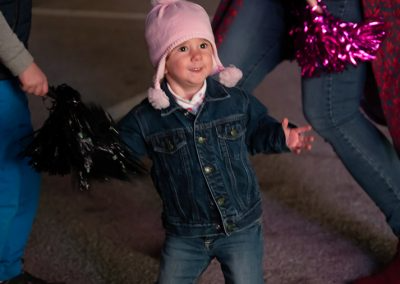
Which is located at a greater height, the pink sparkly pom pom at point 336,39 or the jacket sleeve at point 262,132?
the pink sparkly pom pom at point 336,39

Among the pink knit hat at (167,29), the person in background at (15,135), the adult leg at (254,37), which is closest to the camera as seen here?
the pink knit hat at (167,29)

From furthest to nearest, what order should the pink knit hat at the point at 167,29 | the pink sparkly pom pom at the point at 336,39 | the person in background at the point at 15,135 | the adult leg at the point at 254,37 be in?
the adult leg at the point at 254,37 < the pink sparkly pom pom at the point at 336,39 < the person in background at the point at 15,135 < the pink knit hat at the point at 167,29

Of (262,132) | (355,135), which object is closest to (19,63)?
(262,132)

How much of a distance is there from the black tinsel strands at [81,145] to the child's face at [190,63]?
0.54 ft

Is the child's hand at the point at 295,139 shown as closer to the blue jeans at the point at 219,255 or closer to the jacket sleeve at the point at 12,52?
the blue jeans at the point at 219,255

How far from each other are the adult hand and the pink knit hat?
25 centimetres

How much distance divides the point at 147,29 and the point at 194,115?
0.19m

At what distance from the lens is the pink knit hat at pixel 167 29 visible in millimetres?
1217

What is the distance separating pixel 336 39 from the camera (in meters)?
1.46

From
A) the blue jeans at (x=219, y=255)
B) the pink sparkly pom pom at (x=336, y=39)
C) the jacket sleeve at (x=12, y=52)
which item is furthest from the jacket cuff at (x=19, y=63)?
the pink sparkly pom pom at (x=336, y=39)

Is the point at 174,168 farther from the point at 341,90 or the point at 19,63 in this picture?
the point at 341,90

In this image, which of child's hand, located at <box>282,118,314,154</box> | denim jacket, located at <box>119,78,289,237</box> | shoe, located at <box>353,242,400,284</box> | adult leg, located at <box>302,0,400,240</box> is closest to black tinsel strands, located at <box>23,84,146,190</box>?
denim jacket, located at <box>119,78,289,237</box>

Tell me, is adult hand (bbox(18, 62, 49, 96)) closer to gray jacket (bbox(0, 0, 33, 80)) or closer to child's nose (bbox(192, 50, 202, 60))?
gray jacket (bbox(0, 0, 33, 80))

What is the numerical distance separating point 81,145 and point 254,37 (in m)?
0.55
